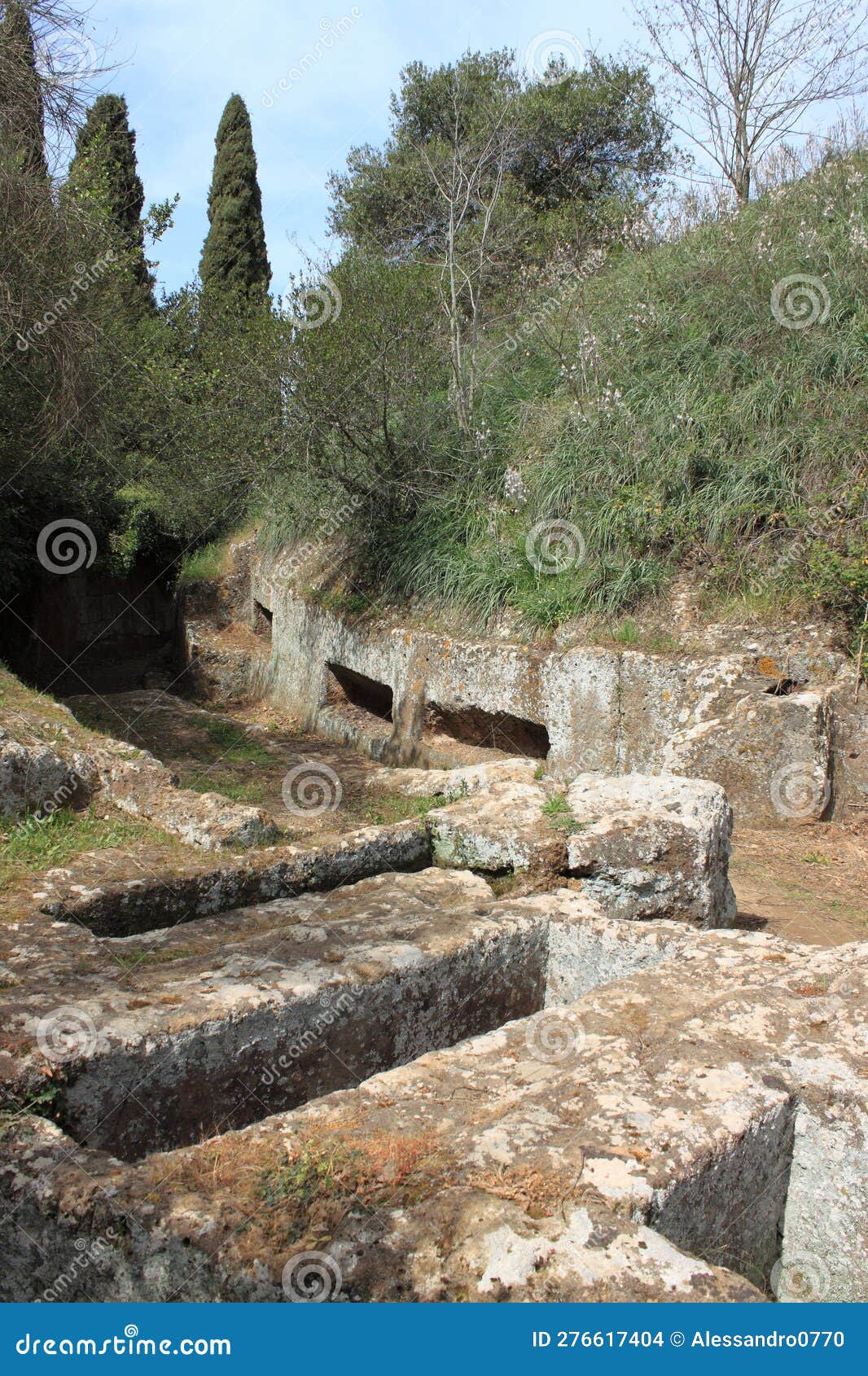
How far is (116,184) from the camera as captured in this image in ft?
54.1

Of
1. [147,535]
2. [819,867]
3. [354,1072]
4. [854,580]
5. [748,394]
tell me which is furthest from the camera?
[147,535]

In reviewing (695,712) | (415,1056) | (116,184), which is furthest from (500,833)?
(116,184)

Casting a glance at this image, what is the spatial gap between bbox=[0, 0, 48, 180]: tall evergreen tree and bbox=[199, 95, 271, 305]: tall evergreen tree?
1144 cm

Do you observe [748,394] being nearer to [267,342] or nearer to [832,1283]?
[267,342]

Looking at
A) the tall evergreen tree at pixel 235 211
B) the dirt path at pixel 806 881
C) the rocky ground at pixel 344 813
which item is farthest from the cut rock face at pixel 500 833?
the tall evergreen tree at pixel 235 211

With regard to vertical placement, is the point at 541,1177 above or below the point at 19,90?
below

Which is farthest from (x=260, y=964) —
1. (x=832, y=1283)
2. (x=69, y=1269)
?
(x=832, y=1283)

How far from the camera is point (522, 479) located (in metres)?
10.4

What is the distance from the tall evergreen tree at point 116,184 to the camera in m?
10.4

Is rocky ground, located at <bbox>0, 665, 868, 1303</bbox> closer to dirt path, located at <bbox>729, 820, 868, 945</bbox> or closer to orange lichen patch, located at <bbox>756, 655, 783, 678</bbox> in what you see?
dirt path, located at <bbox>729, 820, 868, 945</bbox>

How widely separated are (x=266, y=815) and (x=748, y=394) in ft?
20.9

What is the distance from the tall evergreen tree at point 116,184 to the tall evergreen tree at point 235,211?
1622 mm

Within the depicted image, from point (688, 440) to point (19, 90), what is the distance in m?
6.31

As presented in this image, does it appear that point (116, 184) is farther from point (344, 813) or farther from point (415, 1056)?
point (415, 1056)
